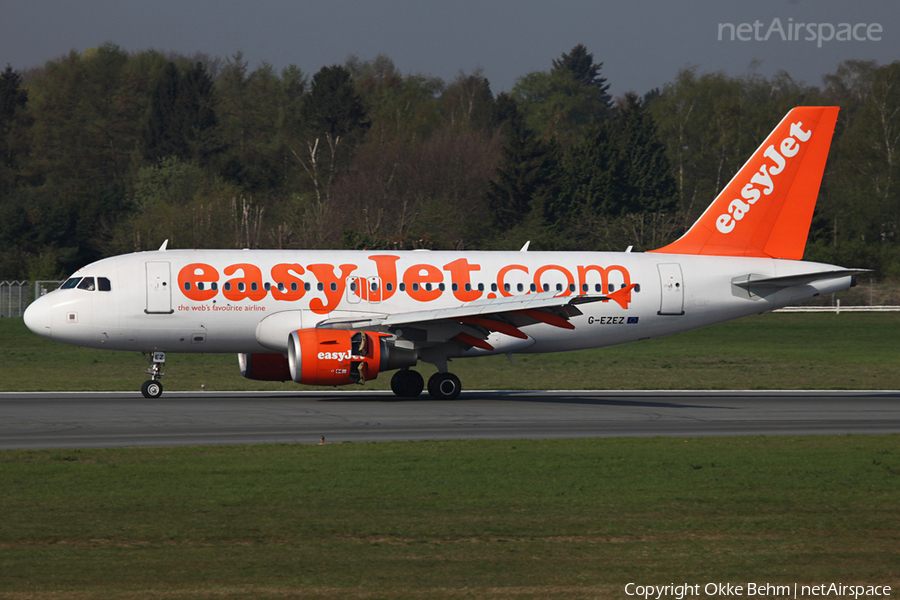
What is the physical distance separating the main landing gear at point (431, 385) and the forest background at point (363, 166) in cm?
3819

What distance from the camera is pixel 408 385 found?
2992cm

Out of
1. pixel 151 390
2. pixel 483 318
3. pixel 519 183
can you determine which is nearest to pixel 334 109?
pixel 519 183

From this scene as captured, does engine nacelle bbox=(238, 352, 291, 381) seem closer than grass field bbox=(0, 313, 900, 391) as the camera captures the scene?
Yes

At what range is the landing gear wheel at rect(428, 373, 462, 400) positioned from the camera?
29.1m

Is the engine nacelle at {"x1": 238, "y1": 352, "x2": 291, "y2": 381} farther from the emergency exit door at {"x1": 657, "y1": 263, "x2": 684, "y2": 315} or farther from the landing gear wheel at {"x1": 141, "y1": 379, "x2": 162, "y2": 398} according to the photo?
the emergency exit door at {"x1": 657, "y1": 263, "x2": 684, "y2": 315}

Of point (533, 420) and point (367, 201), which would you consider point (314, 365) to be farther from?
point (367, 201)

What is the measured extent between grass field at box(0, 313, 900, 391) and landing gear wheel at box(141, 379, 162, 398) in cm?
415

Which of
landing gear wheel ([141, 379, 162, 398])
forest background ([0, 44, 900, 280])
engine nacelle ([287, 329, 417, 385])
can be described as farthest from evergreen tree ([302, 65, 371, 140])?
engine nacelle ([287, 329, 417, 385])

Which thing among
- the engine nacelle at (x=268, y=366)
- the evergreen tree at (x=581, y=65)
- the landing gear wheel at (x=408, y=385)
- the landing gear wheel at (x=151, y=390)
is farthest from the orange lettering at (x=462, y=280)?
the evergreen tree at (x=581, y=65)

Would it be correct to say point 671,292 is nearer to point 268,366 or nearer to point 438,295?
point 438,295

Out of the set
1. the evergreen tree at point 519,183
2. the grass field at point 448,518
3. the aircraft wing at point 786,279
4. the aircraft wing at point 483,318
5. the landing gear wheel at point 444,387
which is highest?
the evergreen tree at point 519,183

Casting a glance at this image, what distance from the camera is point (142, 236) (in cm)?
7819

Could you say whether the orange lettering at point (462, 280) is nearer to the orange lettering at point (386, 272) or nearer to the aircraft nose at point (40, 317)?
the orange lettering at point (386, 272)

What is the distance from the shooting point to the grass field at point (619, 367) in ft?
114
